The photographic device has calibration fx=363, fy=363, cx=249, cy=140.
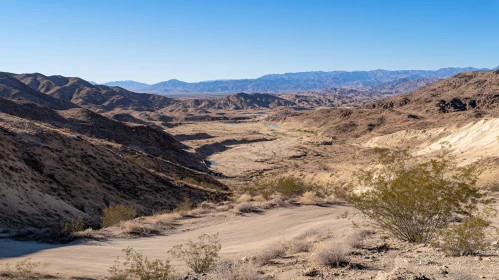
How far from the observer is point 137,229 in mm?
14719

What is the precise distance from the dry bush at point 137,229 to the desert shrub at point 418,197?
8455 millimetres

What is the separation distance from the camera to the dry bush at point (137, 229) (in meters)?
14.5

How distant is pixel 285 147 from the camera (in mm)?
72312

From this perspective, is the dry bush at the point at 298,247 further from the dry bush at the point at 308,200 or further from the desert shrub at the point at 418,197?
the dry bush at the point at 308,200

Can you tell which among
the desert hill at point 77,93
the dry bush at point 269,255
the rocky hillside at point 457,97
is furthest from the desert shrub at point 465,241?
the desert hill at point 77,93

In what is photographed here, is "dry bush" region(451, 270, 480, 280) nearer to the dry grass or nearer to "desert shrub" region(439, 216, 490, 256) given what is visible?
"desert shrub" region(439, 216, 490, 256)

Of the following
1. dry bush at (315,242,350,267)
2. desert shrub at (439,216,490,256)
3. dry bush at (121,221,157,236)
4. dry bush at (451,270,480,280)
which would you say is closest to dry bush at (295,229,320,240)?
dry bush at (315,242,350,267)

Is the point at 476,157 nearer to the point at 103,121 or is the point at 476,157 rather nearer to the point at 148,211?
the point at 148,211

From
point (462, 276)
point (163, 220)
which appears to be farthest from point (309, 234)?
point (462, 276)

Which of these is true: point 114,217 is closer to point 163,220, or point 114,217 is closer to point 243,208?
point 163,220

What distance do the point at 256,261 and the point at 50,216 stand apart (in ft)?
34.9

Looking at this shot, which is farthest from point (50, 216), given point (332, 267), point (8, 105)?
point (8, 105)

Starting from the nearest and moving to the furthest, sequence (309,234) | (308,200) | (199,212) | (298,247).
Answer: (298,247) → (309,234) → (199,212) → (308,200)

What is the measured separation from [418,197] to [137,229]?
10.5 metres
